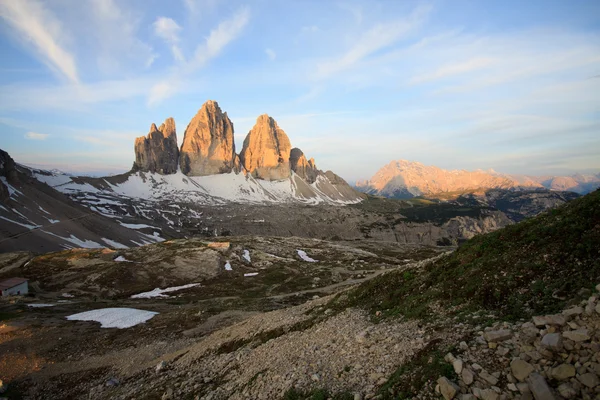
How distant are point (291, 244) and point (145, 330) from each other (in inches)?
4141

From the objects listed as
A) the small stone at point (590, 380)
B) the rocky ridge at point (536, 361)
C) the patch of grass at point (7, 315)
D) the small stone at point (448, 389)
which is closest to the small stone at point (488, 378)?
the rocky ridge at point (536, 361)

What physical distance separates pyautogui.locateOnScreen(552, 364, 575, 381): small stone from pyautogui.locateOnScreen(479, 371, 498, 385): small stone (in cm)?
145

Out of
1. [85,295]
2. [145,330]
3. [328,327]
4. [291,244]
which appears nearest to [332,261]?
[291,244]

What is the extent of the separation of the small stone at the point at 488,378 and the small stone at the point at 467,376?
0.26 m

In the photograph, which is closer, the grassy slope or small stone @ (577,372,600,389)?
small stone @ (577,372,600,389)

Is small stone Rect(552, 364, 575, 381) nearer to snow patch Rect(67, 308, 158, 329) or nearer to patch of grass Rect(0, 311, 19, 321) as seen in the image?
snow patch Rect(67, 308, 158, 329)

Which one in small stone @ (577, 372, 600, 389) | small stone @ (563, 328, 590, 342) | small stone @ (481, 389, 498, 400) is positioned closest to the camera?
small stone @ (577, 372, 600, 389)

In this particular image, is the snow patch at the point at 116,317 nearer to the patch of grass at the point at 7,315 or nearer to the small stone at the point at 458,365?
the patch of grass at the point at 7,315

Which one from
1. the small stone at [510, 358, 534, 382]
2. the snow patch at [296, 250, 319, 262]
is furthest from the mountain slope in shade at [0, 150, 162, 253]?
the small stone at [510, 358, 534, 382]

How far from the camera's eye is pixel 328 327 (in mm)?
20375

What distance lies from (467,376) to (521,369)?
1.46m

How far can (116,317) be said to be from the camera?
4659cm

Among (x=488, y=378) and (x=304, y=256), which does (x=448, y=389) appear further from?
(x=304, y=256)

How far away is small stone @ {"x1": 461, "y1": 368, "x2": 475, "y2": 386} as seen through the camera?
9.40m
